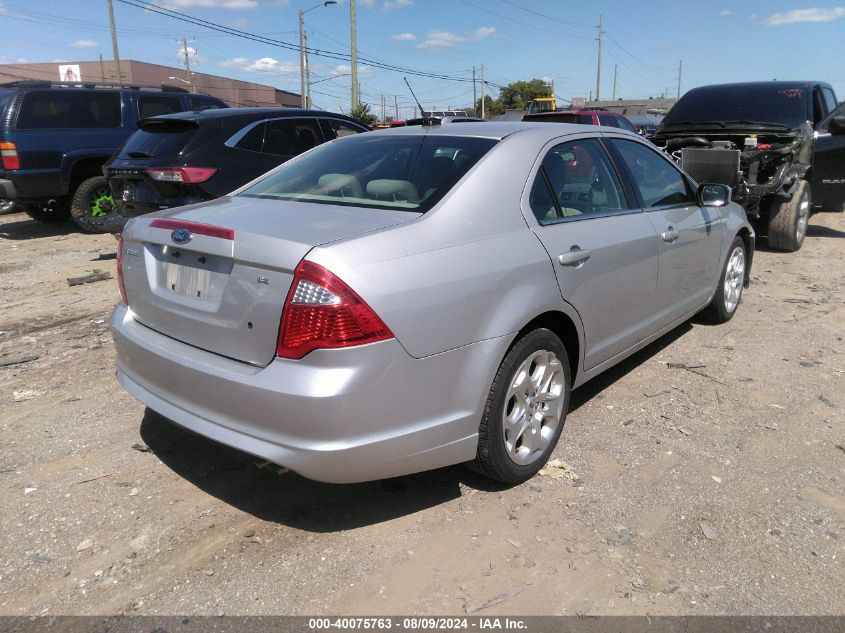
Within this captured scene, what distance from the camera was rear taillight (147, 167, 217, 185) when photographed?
19.7ft

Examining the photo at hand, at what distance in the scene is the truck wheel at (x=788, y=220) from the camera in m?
8.15

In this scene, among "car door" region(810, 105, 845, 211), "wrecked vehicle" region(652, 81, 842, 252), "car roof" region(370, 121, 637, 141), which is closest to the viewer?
"car roof" region(370, 121, 637, 141)

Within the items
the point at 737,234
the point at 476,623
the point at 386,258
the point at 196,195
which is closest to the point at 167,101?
the point at 196,195

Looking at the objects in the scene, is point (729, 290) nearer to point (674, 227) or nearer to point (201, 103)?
point (674, 227)

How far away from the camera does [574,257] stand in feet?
10.4

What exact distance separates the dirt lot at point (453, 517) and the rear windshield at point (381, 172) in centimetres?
131

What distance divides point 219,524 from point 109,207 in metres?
8.17

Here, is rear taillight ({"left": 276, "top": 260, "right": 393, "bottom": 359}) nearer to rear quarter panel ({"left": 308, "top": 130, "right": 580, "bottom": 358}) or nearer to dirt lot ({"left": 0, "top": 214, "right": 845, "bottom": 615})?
rear quarter panel ({"left": 308, "top": 130, "right": 580, "bottom": 358})

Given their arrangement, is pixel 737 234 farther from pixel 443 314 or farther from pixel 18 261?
pixel 18 261

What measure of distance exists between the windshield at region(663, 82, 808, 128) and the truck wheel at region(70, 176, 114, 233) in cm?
824

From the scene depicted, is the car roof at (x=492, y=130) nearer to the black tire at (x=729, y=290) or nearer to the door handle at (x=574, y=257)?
the door handle at (x=574, y=257)

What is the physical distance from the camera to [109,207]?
9594 millimetres

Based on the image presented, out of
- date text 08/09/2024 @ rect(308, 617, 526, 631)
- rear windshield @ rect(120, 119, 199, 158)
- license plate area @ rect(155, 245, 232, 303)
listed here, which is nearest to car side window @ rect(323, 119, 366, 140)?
rear windshield @ rect(120, 119, 199, 158)

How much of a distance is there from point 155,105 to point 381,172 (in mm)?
8636
